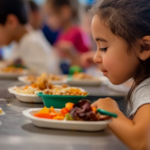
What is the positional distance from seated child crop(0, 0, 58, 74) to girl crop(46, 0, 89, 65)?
0.71m

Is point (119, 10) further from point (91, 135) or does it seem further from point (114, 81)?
point (91, 135)

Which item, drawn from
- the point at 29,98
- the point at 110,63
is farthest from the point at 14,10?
the point at 110,63

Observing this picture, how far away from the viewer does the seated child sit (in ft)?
10.0

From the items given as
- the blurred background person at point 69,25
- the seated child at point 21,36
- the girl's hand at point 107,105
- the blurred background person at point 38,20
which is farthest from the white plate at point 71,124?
the blurred background person at point 38,20

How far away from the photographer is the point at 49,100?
1.15 m

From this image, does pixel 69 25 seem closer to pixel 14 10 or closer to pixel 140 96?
pixel 14 10

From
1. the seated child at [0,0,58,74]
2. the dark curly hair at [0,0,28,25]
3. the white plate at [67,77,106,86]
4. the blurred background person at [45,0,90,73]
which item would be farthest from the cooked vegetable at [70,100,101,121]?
the blurred background person at [45,0,90,73]

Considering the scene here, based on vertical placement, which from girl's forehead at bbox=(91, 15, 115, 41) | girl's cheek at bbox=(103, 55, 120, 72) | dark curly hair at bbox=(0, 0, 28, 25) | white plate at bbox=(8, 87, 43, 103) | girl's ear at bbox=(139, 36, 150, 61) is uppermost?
dark curly hair at bbox=(0, 0, 28, 25)

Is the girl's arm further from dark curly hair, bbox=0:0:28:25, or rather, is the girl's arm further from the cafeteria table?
dark curly hair, bbox=0:0:28:25

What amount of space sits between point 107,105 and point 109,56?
0.75ft

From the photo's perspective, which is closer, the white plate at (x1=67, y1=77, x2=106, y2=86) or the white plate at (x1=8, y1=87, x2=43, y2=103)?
the white plate at (x1=8, y1=87, x2=43, y2=103)

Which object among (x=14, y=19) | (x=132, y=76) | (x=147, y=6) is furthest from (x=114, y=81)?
(x=14, y=19)

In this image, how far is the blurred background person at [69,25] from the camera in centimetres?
410

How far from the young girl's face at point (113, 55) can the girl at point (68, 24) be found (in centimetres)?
275
